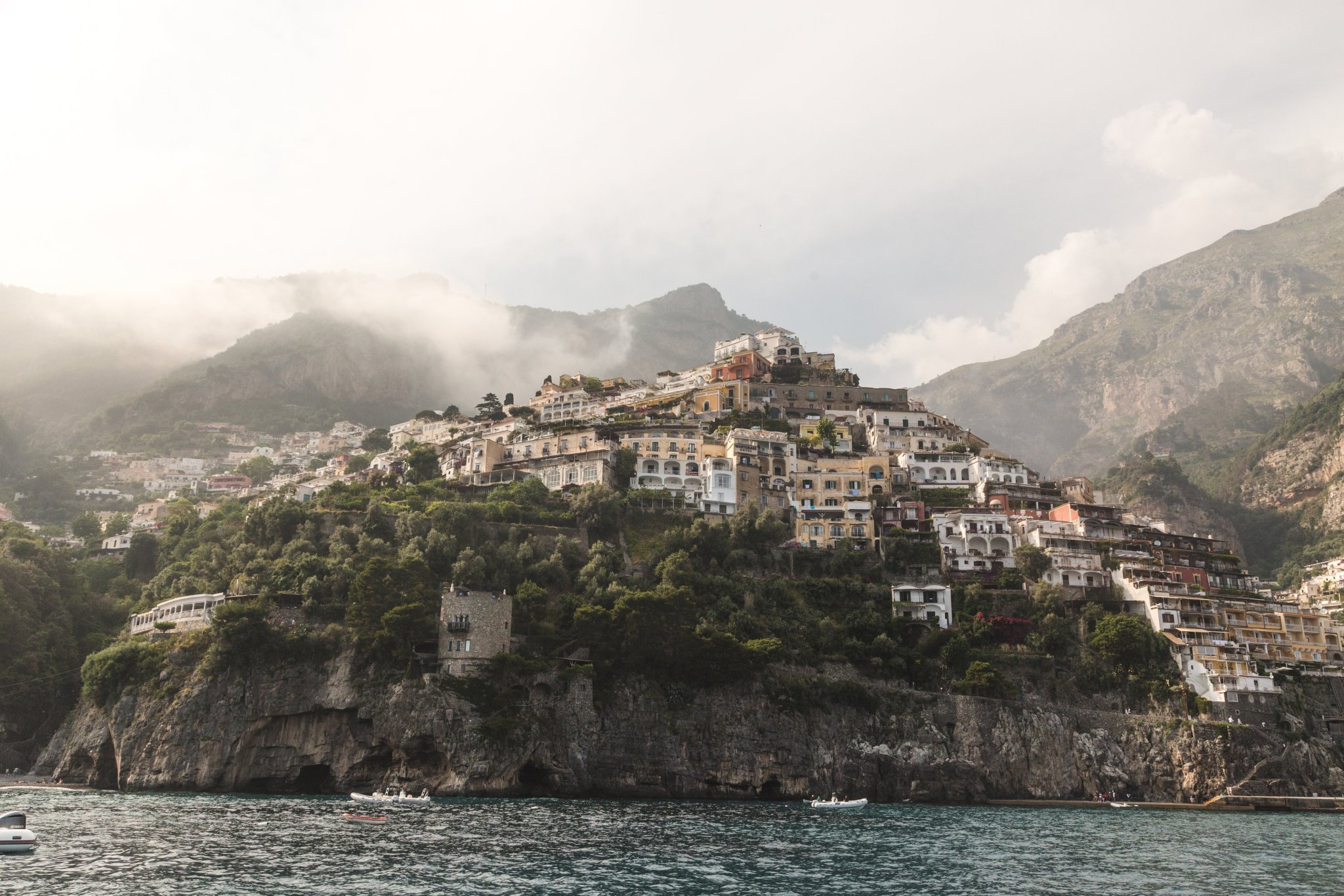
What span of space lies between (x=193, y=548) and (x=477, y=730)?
4073cm

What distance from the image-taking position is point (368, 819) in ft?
160

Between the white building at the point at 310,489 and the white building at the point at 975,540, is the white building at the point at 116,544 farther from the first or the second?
the white building at the point at 975,540

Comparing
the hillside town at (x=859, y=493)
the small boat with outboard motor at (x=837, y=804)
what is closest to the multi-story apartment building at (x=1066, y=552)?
the hillside town at (x=859, y=493)

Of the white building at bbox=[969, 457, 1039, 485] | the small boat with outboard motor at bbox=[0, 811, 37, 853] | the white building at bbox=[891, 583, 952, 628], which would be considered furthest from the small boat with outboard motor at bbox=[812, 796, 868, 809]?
the white building at bbox=[969, 457, 1039, 485]

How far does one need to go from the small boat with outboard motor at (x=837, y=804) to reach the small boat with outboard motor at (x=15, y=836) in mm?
39194

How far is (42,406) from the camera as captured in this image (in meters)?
192

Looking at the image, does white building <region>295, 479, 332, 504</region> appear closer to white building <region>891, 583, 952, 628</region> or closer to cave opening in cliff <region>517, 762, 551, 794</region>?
cave opening in cliff <region>517, 762, 551, 794</region>

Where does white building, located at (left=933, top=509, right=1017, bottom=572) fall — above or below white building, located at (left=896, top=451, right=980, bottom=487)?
below

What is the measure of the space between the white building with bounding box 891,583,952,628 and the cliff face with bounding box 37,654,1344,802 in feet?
28.8

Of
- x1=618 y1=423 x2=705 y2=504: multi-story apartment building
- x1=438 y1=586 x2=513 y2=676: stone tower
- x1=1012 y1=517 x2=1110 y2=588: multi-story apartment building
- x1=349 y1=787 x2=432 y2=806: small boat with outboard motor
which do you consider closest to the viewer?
x1=349 y1=787 x2=432 y2=806: small boat with outboard motor

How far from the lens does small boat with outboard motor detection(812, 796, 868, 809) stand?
60344 mm

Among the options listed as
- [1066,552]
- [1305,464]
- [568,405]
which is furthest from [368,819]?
[1305,464]

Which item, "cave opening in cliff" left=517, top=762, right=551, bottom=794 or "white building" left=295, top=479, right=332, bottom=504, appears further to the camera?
"white building" left=295, top=479, right=332, bottom=504

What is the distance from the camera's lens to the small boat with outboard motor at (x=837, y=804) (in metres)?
60.3
